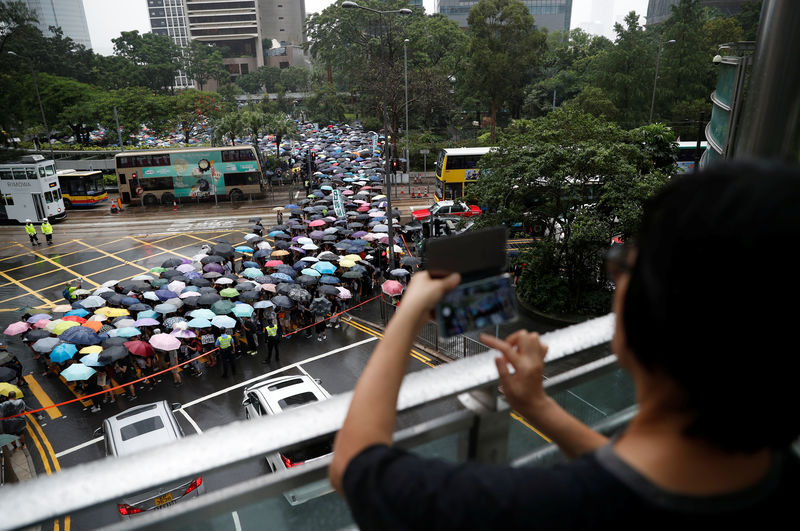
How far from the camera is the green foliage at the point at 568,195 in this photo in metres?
13.6

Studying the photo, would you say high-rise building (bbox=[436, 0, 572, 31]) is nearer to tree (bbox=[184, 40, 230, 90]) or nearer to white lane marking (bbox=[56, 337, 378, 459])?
tree (bbox=[184, 40, 230, 90])

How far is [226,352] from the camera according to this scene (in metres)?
12.4

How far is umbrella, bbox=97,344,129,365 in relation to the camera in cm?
1122

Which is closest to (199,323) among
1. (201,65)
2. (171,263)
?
(171,263)

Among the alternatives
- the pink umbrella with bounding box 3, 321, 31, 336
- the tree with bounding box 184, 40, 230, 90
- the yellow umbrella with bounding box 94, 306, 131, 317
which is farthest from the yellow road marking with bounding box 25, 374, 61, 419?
the tree with bounding box 184, 40, 230, 90

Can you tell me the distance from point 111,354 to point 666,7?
11478cm

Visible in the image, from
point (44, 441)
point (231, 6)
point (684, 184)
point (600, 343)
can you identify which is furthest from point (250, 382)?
point (231, 6)

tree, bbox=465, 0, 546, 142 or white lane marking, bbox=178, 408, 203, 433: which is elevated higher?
tree, bbox=465, 0, 546, 142

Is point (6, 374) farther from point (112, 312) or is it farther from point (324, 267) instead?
point (324, 267)

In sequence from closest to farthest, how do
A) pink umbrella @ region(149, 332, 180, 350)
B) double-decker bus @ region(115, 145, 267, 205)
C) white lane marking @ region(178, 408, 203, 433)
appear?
white lane marking @ region(178, 408, 203, 433) → pink umbrella @ region(149, 332, 180, 350) → double-decker bus @ region(115, 145, 267, 205)

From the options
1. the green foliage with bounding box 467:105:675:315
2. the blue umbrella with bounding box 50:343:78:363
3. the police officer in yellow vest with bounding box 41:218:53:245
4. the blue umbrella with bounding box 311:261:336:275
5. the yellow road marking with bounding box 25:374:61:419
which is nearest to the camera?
the yellow road marking with bounding box 25:374:61:419

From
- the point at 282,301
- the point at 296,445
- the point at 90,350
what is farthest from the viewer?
the point at 282,301

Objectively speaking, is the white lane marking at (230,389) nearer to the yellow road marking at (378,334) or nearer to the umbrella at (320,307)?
the yellow road marking at (378,334)

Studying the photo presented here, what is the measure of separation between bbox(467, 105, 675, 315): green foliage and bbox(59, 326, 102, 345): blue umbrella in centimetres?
996
